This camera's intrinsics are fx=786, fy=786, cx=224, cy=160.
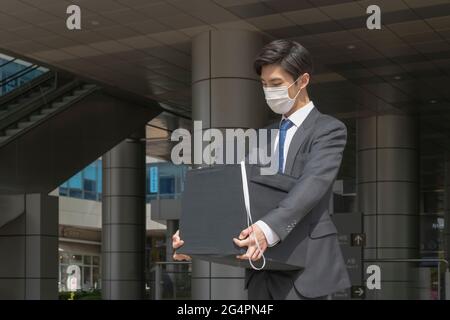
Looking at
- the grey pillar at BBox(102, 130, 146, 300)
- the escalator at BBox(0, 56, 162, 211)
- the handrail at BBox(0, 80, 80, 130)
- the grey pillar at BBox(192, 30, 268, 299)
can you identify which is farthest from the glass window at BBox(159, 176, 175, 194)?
the grey pillar at BBox(192, 30, 268, 299)

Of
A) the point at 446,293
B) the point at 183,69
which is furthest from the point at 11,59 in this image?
the point at 446,293

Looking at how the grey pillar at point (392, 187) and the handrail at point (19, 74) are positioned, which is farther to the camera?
the grey pillar at point (392, 187)

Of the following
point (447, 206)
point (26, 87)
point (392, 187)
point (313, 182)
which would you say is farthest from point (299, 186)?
point (447, 206)

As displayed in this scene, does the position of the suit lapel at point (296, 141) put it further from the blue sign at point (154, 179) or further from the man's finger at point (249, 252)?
the blue sign at point (154, 179)

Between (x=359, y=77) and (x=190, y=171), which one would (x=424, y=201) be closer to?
(x=359, y=77)

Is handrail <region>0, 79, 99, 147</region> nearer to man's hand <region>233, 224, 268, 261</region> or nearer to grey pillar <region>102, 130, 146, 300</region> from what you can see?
grey pillar <region>102, 130, 146, 300</region>

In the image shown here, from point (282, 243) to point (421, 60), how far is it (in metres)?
16.2

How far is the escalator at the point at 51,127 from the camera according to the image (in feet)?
62.2

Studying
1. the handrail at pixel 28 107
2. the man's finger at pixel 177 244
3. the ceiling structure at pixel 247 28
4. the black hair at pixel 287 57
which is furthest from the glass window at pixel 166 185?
the man's finger at pixel 177 244

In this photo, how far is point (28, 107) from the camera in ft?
65.4

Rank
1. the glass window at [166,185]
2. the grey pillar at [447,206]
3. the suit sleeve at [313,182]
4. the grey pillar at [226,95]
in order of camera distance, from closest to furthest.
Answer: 1. the suit sleeve at [313,182]
2. the grey pillar at [226,95]
3. the grey pillar at [447,206]
4. the glass window at [166,185]

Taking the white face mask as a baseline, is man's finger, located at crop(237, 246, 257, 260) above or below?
below

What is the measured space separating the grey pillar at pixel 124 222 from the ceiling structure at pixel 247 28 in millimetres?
6494

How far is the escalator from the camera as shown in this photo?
18953mm
